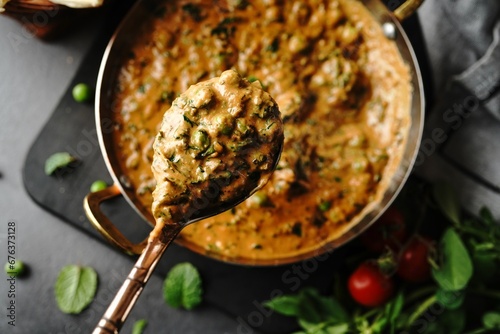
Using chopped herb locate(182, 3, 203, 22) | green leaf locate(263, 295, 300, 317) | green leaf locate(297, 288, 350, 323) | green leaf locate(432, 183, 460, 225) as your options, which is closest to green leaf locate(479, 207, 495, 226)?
green leaf locate(432, 183, 460, 225)

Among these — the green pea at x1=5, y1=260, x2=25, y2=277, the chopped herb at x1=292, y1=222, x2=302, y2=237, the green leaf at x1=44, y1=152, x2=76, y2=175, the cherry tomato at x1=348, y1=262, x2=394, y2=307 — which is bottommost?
the cherry tomato at x1=348, y1=262, x2=394, y2=307

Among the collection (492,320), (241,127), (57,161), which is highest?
(241,127)

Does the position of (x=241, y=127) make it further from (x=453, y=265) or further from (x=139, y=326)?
(x=139, y=326)

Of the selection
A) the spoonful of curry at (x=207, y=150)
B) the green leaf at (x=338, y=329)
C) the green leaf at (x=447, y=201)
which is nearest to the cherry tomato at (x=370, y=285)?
the green leaf at (x=338, y=329)

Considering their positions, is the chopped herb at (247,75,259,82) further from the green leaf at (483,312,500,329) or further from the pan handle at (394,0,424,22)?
the green leaf at (483,312,500,329)

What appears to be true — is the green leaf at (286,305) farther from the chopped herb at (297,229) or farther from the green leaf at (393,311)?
the green leaf at (393,311)

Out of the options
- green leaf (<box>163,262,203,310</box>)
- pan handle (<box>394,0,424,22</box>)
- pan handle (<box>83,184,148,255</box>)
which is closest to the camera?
pan handle (<box>83,184,148,255</box>)

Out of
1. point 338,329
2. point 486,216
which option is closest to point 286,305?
point 338,329

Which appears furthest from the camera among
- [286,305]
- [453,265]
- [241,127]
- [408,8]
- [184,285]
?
[184,285]
